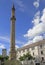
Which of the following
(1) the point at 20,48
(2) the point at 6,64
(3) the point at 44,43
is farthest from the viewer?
(1) the point at 20,48

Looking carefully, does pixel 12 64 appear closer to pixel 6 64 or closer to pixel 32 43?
pixel 6 64

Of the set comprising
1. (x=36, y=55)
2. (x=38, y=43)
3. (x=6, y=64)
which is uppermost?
(x=38, y=43)

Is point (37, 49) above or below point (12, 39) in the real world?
above

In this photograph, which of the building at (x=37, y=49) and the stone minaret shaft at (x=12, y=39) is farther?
the building at (x=37, y=49)

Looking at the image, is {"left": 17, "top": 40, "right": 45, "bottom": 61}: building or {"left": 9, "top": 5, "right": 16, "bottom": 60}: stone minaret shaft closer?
{"left": 9, "top": 5, "right": 16, "bottom": 60}: stone minaret shaft

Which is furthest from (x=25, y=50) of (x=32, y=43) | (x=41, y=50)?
(x=41, y=50)

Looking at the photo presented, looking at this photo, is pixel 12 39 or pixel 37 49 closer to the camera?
pixel 12 39

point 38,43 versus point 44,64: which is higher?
point 38,43

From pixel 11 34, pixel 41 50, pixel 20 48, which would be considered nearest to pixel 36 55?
pixel 41 50

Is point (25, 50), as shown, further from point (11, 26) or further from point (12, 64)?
point (12, 64)

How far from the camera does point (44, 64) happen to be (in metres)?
57.4

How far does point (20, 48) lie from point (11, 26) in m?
32.3

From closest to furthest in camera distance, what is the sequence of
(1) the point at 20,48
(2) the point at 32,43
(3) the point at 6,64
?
(3) the point at 6,64, (2) the point at 32,43, (1) the point at 20,48

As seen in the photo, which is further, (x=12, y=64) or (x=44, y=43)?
(x=44, y=43)
